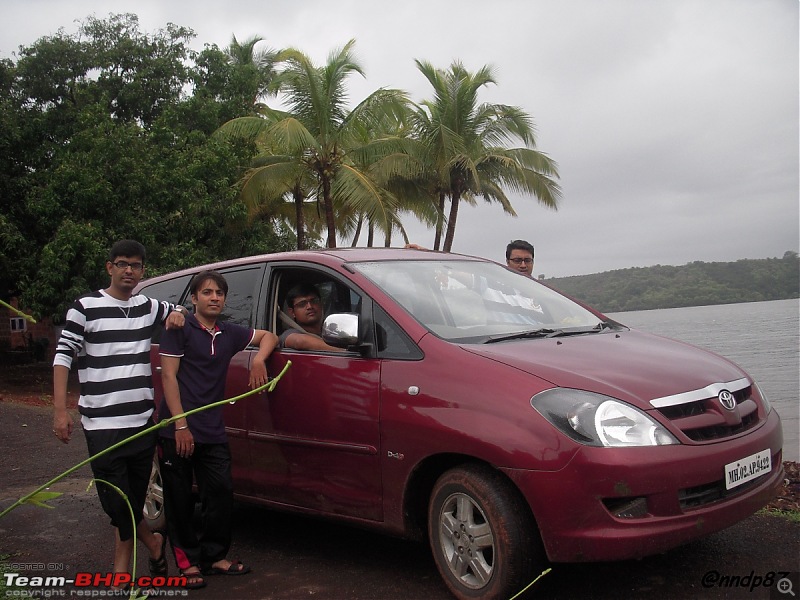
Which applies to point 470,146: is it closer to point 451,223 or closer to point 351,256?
point 451,223

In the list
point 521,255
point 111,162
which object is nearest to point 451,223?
point 111,162

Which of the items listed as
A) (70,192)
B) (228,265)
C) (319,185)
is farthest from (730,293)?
(228,265)

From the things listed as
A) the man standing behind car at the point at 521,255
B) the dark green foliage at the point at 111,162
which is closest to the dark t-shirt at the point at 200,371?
the man standing behind car at the point at 521,255

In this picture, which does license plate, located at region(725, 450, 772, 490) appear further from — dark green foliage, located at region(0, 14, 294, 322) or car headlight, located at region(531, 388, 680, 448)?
dark green foliage, located at region(0, 14, 294, 322)

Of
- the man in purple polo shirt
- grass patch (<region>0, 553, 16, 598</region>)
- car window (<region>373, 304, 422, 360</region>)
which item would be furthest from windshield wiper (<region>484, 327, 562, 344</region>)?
grass patch (<region>0, 553, 16, 598</region>)

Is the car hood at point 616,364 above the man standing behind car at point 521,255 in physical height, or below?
below

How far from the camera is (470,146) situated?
27.9 m

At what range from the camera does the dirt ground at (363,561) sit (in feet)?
13.1

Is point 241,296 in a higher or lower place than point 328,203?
lower

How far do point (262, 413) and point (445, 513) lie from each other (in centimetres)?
145

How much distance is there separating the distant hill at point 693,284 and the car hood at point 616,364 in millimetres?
37329

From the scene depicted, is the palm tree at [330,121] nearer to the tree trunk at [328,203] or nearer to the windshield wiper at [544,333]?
the tree trunk at [328,203]

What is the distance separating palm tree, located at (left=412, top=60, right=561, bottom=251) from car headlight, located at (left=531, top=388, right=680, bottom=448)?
2337cm

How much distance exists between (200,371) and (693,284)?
50.2 m
